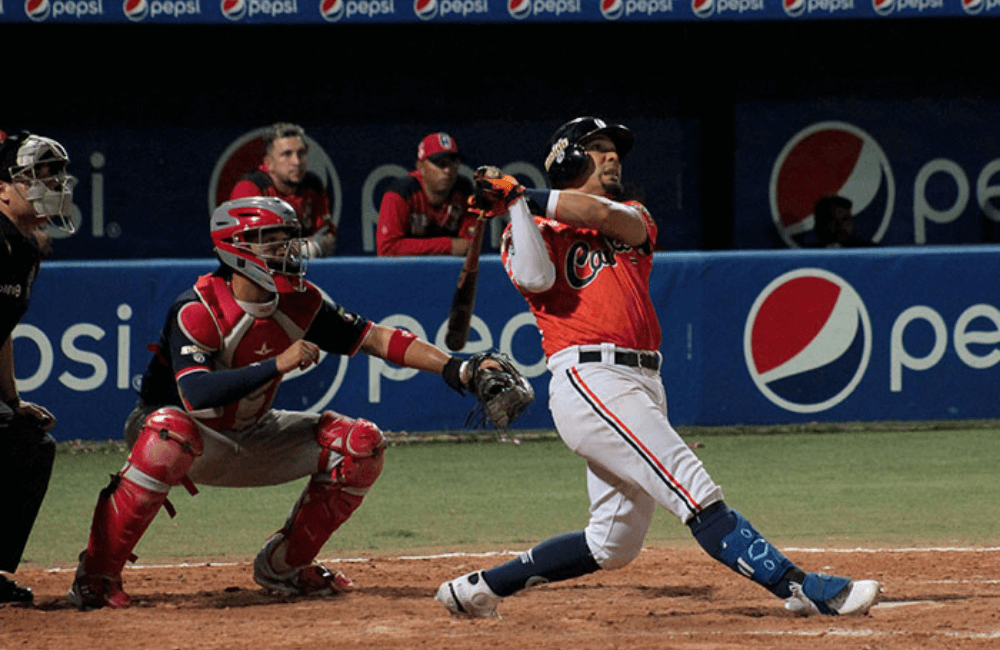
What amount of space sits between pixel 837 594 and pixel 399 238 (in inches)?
221

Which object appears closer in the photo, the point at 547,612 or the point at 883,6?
the point at 547,612

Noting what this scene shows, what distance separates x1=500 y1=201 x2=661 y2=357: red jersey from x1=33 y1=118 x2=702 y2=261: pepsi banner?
23.1 ft

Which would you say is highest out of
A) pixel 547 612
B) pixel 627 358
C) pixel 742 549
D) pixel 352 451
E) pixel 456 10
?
pixel 456 10

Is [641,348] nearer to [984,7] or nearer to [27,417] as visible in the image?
[27,417]

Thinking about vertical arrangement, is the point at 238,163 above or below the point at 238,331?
above

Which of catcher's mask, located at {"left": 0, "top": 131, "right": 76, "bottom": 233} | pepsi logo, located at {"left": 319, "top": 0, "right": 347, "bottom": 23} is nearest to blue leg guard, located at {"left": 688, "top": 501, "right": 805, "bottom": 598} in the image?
catcher's mask, located at {"left": 0, "top": 131, "right": 76, "bottom": 233}

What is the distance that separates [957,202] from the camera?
12945 mm

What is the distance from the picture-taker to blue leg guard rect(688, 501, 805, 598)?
15.6 ft

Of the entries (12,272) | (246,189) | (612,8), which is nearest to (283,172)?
(246,189)

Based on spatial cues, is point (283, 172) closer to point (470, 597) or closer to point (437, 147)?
point (437, 147)

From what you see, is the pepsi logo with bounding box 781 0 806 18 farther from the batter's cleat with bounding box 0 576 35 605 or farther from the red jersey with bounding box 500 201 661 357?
the batter's cleat with bounding box 0 576 35 605

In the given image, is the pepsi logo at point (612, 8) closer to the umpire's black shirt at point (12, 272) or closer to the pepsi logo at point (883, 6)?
the pepsi logo at point (883, 6)

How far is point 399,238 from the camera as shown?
9992mm

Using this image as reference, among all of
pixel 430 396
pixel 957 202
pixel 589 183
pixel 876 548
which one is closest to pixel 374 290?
pixel 430 396
